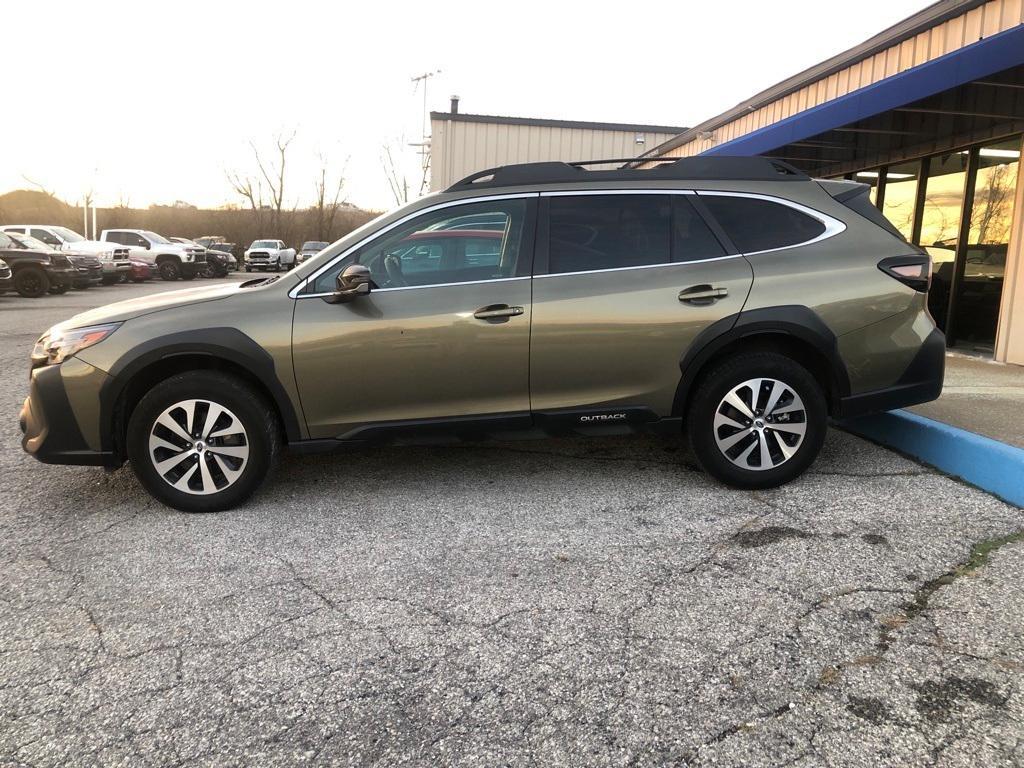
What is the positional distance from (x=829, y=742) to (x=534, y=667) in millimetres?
960

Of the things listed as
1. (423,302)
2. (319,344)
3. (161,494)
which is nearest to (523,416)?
(423,302)

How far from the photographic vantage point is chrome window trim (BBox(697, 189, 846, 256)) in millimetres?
4293

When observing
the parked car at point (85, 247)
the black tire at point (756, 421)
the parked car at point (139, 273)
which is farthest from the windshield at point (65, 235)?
the black tire at point (756, 421)

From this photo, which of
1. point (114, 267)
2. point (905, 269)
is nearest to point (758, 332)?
point (905, 269)

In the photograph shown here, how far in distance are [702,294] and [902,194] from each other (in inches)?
293

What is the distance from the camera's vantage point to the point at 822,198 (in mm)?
4395

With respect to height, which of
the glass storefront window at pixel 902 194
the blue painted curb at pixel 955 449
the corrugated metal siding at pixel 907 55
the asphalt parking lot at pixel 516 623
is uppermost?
the corrugated metal siding at pixel 907 55

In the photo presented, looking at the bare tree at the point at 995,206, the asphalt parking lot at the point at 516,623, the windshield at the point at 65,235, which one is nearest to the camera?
the asphalt parking lot at the point at 516,623

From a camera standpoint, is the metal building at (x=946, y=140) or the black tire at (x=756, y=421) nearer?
the black tire at (x=756, y=421)

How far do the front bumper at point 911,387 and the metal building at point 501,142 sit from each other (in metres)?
16.7

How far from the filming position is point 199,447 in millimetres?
4012

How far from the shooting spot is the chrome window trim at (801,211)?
14.1ft

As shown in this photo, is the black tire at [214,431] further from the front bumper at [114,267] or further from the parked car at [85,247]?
the front bumper at [114,267]

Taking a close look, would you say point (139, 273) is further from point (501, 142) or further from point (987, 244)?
point (987, 244)
